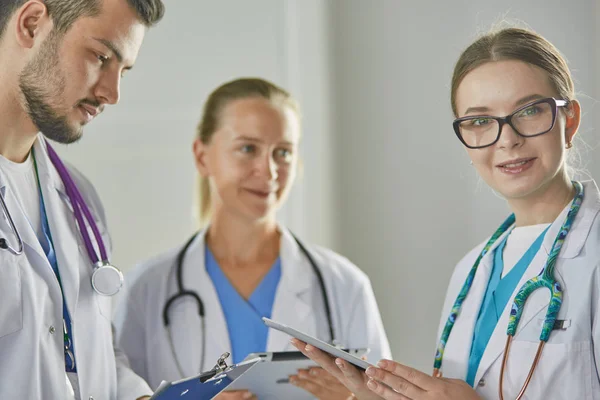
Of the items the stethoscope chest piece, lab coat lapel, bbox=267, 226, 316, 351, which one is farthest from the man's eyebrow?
lab coat lapel, bbox=267, 226, 316, 351

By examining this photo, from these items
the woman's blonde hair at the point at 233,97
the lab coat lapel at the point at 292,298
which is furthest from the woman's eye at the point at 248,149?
the lab coat lapel at the point at 292,298

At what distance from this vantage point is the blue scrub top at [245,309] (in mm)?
1945

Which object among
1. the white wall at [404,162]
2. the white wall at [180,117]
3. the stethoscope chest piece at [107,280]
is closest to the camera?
the stethoscope chest piece at [107,280]

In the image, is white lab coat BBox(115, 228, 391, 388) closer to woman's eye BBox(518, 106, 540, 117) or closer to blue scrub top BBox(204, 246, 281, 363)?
blue scrub top BBox(204, 246, 281, 363)

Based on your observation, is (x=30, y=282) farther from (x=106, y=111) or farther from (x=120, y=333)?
(x=106, y=111)

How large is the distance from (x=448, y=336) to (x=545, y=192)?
385 mm

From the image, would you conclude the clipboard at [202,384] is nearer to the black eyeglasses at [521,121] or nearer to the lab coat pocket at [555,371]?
the lab coat pocket at [555,371]

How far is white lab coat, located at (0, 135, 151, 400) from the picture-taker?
1329 mm

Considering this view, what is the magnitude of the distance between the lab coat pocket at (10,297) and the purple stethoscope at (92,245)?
24cm

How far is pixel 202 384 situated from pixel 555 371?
66 cm

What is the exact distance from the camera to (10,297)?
1331 millimetres

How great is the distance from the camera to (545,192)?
55.6 inches

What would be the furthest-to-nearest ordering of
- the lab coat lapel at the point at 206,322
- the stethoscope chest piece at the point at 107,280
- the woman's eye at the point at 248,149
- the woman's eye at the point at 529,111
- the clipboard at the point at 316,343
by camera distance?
the woman's eye at the point at 248,149, the lab coat lapel at the point at 206,322, the stethoscope chest piece at the point at 107,280, the woman's eye at the point at 529,111, the clipboard at the point at 316,343

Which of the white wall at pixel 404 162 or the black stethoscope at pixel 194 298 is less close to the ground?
the white wall at pixel 404 162
